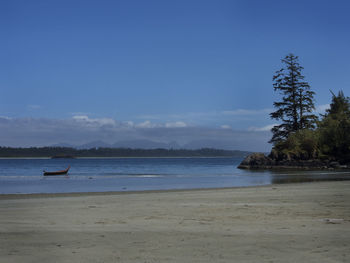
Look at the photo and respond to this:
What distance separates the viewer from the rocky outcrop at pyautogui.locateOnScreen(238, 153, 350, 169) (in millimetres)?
52938

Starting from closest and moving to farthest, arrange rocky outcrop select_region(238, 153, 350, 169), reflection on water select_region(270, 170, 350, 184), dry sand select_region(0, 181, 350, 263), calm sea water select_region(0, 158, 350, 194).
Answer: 1. dry sand select_region(0, 181, 350, 263)
2. calm sea water select_region(0, 158, 350, 194)
3. reflection on water select_region(270, 170, 350, 184)
4. rocky outcrop select_region(238, 153, 350, 169)

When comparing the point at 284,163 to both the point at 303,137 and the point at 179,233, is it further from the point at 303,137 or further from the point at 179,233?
the point at 179,233

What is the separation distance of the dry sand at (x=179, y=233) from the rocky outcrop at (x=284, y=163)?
40998 mm

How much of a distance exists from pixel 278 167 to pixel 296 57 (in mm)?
20586

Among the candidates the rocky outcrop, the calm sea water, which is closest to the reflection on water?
the calm sea water

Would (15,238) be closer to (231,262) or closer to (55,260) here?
(55,260)

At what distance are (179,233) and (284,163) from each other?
5027cm

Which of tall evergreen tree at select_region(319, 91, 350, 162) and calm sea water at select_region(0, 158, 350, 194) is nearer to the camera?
calm sea water at select_region(0, 158, 350, 194)

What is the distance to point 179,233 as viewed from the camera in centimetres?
932

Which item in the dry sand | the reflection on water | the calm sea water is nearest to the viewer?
the dry sand

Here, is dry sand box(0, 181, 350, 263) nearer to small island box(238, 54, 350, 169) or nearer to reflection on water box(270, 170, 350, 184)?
reflection on water box(270, 170, 350, 184)

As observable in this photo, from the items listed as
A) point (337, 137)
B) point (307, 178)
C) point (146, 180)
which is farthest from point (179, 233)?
point (337, 137)

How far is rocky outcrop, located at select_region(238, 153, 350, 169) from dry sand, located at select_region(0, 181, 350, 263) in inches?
1614

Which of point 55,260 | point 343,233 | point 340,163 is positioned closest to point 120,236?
point 55,260
